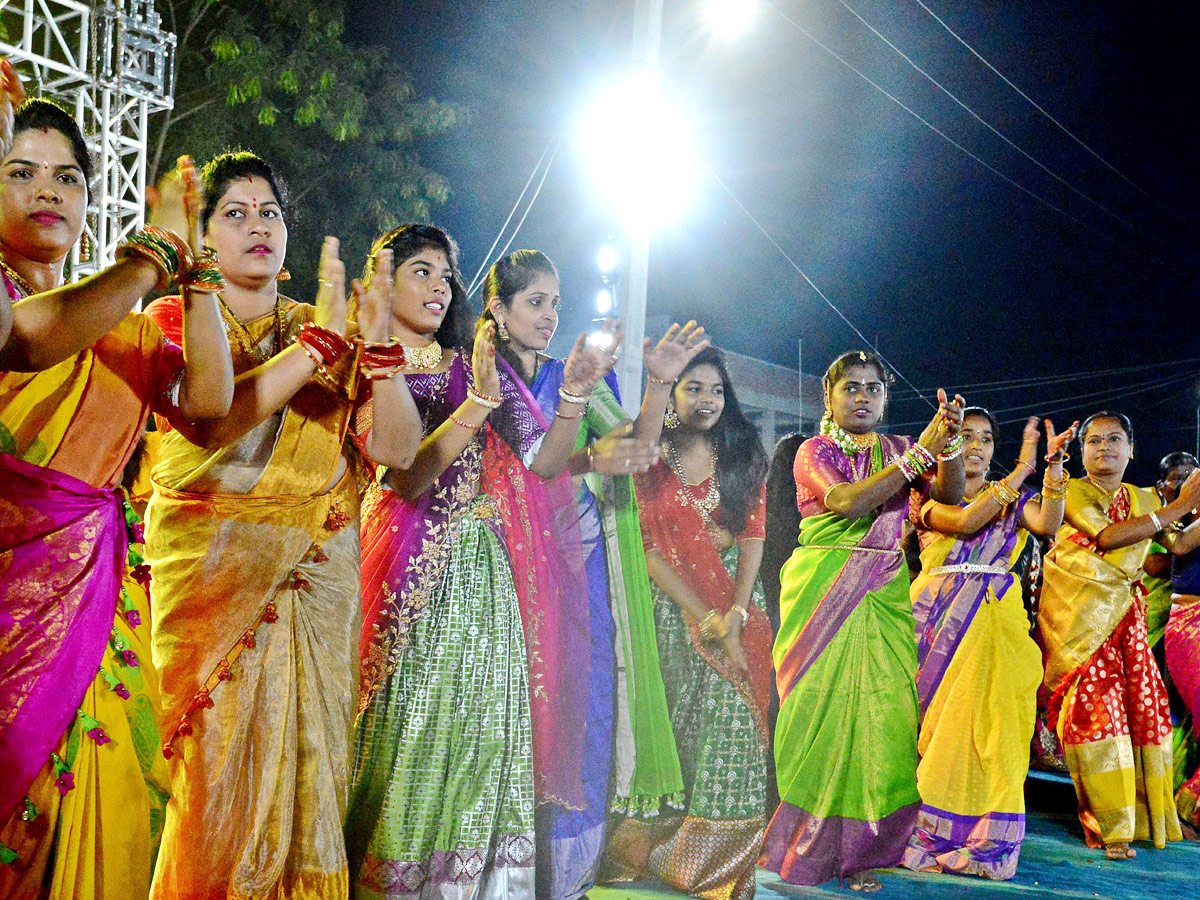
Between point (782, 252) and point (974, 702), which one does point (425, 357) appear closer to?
point (974, 702)

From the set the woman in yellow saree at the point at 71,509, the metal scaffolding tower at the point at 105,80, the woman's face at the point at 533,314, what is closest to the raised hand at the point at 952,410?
the woman's face at the point at 533,314

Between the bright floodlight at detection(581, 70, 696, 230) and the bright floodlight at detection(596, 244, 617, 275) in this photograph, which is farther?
the bright floodlight at detection(596, 244, 617, 275)

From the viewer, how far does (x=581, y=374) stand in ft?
10.7

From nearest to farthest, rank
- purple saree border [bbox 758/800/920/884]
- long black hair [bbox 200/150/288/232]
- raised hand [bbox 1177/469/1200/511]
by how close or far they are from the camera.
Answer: long black hair [bbox 200/150/288/232]
purple saree border [bbox 758/800/920/884]
raised hand [bbox 1177/469/1200/511]

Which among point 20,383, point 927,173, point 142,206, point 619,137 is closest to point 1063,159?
point 927,173

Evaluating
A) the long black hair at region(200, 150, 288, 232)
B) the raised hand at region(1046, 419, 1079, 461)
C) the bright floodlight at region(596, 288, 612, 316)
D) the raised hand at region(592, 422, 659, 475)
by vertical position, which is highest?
the bright floodlight at region(596, 288, 612, 316)

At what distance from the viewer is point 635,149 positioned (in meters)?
7.20

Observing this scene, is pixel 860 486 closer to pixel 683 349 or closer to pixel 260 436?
pixel 683 349

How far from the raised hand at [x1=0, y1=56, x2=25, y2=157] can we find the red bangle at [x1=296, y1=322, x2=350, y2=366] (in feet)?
2.68

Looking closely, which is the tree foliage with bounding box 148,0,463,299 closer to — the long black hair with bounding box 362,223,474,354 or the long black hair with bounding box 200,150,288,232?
the long black hair with bounding box 362,223,474,354

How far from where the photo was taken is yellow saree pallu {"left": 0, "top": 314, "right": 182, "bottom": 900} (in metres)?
2.24

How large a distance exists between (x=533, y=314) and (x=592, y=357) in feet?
1.61

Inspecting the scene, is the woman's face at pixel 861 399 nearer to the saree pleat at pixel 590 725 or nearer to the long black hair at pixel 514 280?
the saree pleat at pixel 590 725

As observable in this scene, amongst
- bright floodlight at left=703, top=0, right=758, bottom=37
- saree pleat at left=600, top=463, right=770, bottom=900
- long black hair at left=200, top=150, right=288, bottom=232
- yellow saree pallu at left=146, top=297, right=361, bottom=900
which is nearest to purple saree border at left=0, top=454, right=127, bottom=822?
yellow saree pallu at left=146, top=297, right=361, bottom=900
